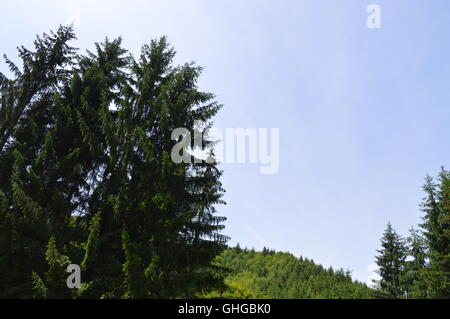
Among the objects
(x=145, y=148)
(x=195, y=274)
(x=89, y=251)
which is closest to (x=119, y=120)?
(x=145, y=148)

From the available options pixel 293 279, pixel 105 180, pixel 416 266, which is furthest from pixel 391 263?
pixel 293 279

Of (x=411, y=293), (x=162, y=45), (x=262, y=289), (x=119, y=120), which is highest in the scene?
(x=162, y=45)

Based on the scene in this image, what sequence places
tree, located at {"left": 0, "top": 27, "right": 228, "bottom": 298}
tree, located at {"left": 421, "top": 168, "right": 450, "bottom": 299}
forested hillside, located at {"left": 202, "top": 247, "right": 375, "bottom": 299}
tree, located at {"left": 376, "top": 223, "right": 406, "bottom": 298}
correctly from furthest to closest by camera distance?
1. forested hillside, located at {"left": 202, "top": 247, "right": 375, "bottom": 299}
2. tree, located at {"left": 376, "top": 223, "right": 406, "bottom": 298}
3. tree, located at {"left": 421, "top": 168, "right": 450, "bottom": 299}
4. tree, located at {"left": 0, "top": 27, "right": 228, "bottom": 298}

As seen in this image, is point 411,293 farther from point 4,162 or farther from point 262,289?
point 262,289

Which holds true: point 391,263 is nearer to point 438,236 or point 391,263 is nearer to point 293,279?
point 438,236

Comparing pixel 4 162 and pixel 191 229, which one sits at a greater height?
pixel 4 162

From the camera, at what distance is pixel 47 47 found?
59.9 feet

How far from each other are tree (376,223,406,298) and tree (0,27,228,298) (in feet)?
126

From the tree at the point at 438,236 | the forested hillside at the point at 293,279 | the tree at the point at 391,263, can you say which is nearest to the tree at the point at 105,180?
the tree at the point at 438,236

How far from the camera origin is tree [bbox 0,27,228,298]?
11805 millimetres

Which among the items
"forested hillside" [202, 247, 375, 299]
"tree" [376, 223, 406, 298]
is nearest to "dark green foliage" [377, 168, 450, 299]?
"tree" [376, 223, 406, 298]

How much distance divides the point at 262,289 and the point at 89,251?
6230 inches

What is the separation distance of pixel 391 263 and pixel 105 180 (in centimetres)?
4434

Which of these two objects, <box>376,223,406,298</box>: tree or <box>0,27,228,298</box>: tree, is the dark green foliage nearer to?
<box>376,223,406,298</box>: tree
